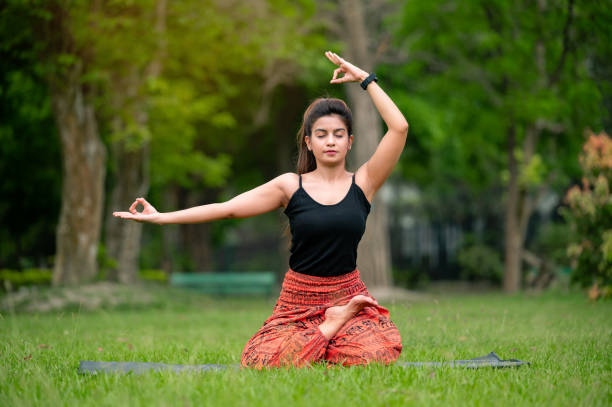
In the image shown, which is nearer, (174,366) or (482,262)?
(174,366)

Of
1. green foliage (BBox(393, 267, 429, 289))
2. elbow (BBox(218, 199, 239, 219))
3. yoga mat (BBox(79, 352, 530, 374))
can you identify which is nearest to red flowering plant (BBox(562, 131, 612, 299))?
yoga mat (BBox(79, 352, 530, 374))

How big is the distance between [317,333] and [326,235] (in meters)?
0.63

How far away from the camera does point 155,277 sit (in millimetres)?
20469

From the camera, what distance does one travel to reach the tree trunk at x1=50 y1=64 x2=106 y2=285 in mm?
12312

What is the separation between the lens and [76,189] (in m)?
12.5

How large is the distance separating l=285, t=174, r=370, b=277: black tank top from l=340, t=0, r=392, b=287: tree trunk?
931cm

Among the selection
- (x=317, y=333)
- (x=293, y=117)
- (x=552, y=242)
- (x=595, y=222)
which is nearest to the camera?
(x=317, y=333)

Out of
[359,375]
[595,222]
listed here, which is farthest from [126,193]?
[359,375]

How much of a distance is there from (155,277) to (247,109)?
20.8 ft

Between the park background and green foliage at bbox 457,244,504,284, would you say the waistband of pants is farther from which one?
green foliage at bbox 457,244,504,284

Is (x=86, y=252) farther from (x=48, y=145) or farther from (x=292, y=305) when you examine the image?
(x=292, y=305)

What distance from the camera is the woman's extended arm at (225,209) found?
3.94 meters

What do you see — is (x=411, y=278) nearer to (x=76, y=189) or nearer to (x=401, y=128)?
(x=76, y=189)

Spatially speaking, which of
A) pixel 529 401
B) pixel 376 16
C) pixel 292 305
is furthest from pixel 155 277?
pixel 529 401
